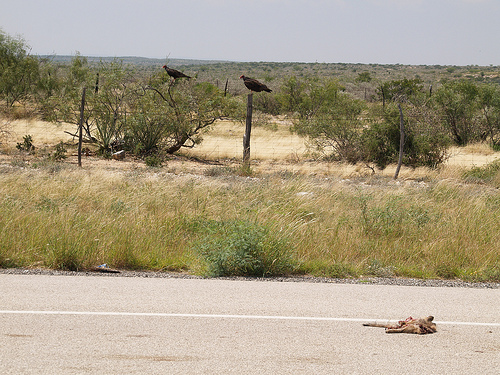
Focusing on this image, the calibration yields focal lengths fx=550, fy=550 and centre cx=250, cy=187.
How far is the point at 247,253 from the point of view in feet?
26.4

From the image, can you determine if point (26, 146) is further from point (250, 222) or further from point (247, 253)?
point (247, 253)

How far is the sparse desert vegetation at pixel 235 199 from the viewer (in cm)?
838

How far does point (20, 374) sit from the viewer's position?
4156 mm

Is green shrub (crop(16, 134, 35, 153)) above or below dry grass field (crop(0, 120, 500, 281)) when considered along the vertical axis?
below

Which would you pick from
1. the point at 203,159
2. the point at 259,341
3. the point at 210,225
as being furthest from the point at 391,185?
the point at 259,341

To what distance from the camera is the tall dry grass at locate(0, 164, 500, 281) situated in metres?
8.39

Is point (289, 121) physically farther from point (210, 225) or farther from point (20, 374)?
point (20, 374)

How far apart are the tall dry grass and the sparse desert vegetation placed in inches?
1.2

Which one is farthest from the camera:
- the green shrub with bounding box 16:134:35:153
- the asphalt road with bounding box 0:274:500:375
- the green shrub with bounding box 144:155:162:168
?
the green shrub with bounding box 16:134:35:153

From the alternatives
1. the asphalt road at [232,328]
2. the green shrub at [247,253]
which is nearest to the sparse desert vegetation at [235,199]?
the green shrub at [247,253]

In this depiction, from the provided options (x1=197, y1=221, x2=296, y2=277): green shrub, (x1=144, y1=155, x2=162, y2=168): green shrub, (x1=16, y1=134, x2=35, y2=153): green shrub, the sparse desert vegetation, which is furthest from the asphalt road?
(x1=16, y1=134, x2=35, y2=153): green shrub

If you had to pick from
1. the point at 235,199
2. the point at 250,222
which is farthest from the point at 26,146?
the point at 250,222

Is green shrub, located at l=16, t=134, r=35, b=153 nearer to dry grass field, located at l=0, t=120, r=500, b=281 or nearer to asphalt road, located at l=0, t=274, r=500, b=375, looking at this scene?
dry grass field, located at l=0, t=120, r=500, b=281

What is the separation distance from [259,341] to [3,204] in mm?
6825
